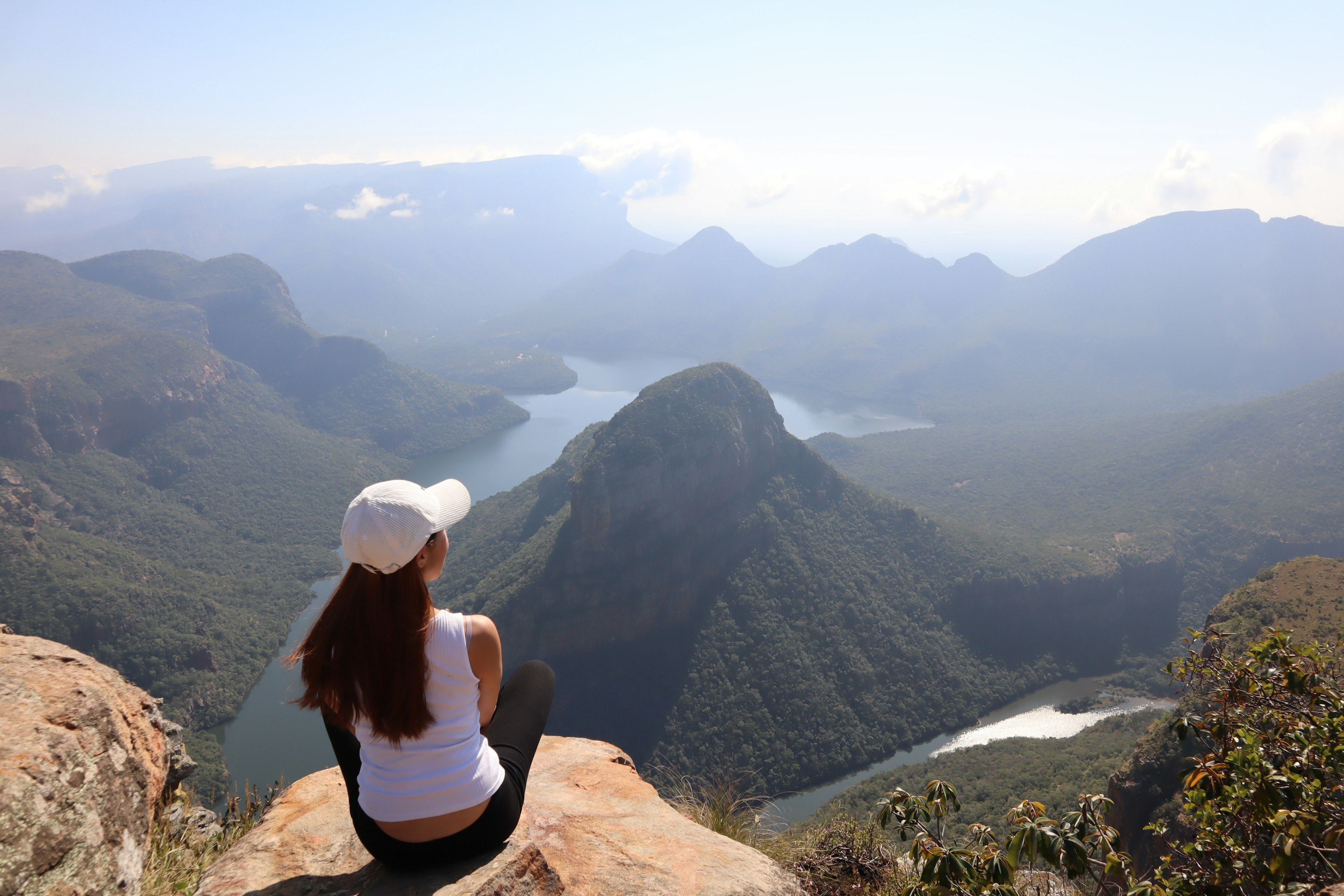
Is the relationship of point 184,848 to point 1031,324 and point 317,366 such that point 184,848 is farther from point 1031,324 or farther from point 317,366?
point 1031,324

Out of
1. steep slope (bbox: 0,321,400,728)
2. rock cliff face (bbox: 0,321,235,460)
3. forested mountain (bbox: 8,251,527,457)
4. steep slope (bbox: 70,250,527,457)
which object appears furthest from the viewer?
steep slope (bbox: 70,250,527,457)

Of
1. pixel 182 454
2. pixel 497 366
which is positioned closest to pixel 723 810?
pixel 182 454

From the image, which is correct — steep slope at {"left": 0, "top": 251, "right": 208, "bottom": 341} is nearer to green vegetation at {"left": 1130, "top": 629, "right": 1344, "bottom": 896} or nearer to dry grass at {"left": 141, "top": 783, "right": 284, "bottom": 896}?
dry grass at {"left": 141, "top": 783, "right": 284, "bottom": 896}

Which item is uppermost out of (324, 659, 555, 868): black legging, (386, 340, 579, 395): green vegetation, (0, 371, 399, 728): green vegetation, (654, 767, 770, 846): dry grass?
(324, 659, 555, 868): black legging

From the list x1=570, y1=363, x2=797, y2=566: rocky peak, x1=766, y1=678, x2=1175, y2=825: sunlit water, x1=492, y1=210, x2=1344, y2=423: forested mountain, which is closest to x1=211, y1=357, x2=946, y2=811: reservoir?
x1=492, y1=210, x2=1344, y2=423: forested mountain

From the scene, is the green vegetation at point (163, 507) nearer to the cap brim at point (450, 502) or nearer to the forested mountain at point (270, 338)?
the forested mountain at point (270, 338)

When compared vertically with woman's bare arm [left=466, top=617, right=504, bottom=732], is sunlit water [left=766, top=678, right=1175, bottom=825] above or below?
below

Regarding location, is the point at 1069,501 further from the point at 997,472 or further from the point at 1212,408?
the point at 1212,408

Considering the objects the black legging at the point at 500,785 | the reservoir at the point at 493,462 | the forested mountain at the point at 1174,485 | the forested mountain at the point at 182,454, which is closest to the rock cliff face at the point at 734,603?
the reservoir at the point at 493,462
